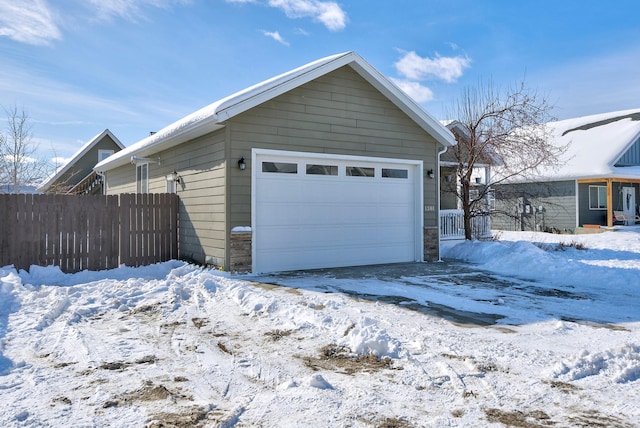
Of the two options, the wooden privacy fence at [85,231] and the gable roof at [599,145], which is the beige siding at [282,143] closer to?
the wooden privacy fence at [85,231]

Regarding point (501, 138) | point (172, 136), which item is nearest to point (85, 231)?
point (172, 136)

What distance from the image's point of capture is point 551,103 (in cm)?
1428

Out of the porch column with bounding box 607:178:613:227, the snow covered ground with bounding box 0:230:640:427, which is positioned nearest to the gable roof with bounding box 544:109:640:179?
the porch column with bounding box 607:178:613:227

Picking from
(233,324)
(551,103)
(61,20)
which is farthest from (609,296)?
(61,20)

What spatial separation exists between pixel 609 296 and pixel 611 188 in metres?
15.5

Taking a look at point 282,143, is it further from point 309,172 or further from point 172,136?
point 172,136

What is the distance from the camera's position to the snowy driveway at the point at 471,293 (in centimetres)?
568

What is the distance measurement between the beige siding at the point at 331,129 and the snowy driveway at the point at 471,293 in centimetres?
199

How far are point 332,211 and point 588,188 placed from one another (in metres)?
16.2

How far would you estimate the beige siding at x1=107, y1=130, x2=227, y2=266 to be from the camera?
866cm

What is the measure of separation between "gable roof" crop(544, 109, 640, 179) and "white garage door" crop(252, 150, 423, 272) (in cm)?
1052

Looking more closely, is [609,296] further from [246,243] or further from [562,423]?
[246,243]

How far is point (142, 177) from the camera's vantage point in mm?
13891

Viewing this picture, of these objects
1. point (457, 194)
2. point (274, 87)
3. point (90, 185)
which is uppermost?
point (274, 87)
